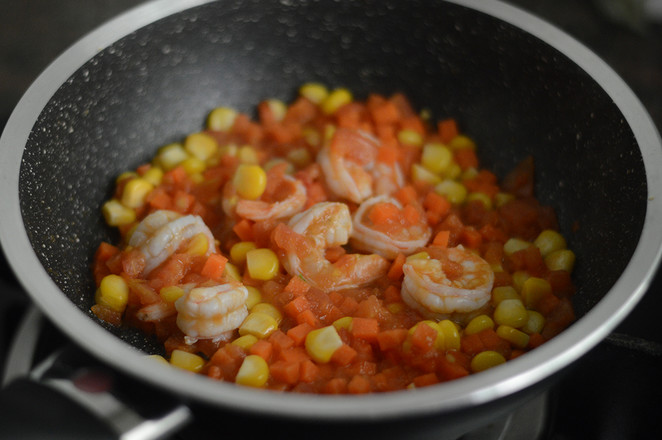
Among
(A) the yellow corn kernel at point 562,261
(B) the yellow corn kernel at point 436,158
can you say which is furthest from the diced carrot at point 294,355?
(B) the yellow corn kernel at point 436,158

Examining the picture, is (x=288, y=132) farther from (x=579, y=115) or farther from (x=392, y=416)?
(x=392, y=416)

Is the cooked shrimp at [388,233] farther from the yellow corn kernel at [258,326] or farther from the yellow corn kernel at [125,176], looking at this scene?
the yellow corn kernel at [125,176]

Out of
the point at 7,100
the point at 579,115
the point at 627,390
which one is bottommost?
the point at 7,100

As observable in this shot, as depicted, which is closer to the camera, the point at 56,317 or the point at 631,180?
the point at 56,317

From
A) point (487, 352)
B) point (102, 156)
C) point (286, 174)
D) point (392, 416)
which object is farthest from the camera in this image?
point (286, 174)

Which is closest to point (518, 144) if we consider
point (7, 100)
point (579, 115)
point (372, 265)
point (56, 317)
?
point (579, 115)

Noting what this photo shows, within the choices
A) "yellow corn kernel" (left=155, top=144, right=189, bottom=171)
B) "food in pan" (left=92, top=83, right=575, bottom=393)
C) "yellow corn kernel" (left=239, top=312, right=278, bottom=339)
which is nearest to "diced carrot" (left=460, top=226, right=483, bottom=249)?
"food in pan" (left=92, top=83, right=575, bottom=393)

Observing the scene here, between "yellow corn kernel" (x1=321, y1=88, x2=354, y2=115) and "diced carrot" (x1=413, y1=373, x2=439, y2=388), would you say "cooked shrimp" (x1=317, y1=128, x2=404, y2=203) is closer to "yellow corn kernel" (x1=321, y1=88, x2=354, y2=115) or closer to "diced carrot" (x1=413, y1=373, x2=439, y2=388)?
"yellow corn kernel" (x1=321, y1=88, x2=354, y2=115)
